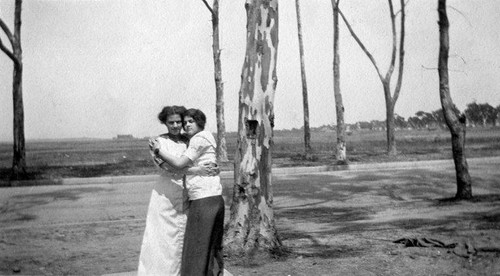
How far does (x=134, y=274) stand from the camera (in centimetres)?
537

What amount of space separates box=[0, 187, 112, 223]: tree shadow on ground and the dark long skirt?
6.19 meters

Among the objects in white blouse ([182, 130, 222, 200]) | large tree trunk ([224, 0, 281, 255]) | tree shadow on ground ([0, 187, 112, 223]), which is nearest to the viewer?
white blouse ([182, 130, 222, 200])

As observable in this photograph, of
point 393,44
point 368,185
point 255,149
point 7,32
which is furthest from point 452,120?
point 393,44

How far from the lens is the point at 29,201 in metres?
11.9

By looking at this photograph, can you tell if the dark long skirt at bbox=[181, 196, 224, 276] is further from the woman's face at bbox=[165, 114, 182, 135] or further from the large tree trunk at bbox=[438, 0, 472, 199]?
the large tree trunk at bbox=[438, 0, 472, 199]

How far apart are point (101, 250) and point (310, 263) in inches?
106

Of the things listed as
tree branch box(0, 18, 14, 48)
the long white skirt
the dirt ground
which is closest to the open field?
tree branch box(0, 18, 14, 48)

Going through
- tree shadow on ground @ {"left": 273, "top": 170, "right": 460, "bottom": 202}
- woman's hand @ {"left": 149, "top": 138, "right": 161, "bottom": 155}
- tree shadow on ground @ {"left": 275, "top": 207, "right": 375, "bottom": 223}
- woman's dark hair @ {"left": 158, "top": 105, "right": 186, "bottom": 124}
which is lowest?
tree shadow on ground @ {"left": 275, "top": 207, "right": 375, "bottom": 223}

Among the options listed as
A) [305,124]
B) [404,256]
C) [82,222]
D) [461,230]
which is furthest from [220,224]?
[305,124]

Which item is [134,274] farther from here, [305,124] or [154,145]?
[305,124]

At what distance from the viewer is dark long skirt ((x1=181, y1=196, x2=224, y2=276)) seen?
4305 mm

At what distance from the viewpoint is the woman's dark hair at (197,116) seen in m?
4.39

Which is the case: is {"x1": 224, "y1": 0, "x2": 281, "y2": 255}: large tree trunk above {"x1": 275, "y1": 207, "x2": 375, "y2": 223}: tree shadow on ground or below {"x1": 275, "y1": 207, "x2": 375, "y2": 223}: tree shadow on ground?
above

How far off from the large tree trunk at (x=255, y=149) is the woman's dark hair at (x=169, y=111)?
6.57 feet
